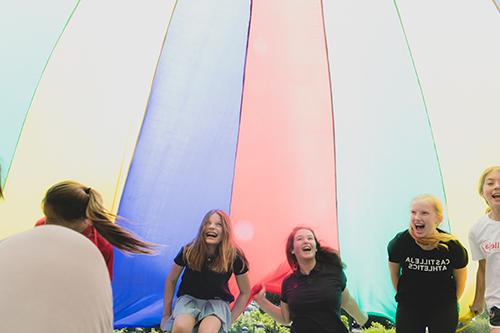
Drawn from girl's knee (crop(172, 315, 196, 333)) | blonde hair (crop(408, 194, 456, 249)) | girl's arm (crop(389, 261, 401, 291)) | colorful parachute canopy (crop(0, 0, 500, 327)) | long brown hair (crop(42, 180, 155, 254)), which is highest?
colorful parachute canopy (crop(0, 0, 500, 327))

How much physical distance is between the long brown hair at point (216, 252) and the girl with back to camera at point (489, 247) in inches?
58.4

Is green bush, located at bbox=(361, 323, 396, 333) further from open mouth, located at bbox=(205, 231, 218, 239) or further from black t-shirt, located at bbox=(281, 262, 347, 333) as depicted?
open mouth, located at bbox=(205, 231, 218, 239)

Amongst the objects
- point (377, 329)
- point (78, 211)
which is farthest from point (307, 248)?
point (377, 329)

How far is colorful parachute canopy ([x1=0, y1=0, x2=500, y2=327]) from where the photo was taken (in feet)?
11.6

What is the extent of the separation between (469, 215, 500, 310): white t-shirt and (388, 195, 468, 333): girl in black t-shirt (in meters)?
0.20

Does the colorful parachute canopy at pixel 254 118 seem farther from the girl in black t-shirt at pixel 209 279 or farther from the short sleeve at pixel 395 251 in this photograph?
the short sleeve at pixel 395 251

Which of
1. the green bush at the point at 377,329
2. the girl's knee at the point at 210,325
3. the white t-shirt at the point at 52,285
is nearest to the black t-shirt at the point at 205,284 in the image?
the girl's knee at the point at 210,325

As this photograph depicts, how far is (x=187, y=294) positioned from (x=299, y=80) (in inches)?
65.6

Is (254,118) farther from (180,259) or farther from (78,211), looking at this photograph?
(78,211)

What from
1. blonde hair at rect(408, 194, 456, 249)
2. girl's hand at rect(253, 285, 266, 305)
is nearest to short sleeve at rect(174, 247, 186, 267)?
girl's hand at rect(253, 285, 266, 305)

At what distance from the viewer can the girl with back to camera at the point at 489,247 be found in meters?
2.89

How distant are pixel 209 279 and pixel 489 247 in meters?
1.72

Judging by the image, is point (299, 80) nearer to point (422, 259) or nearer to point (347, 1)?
point (347, 1)

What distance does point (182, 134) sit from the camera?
3.73 metres
